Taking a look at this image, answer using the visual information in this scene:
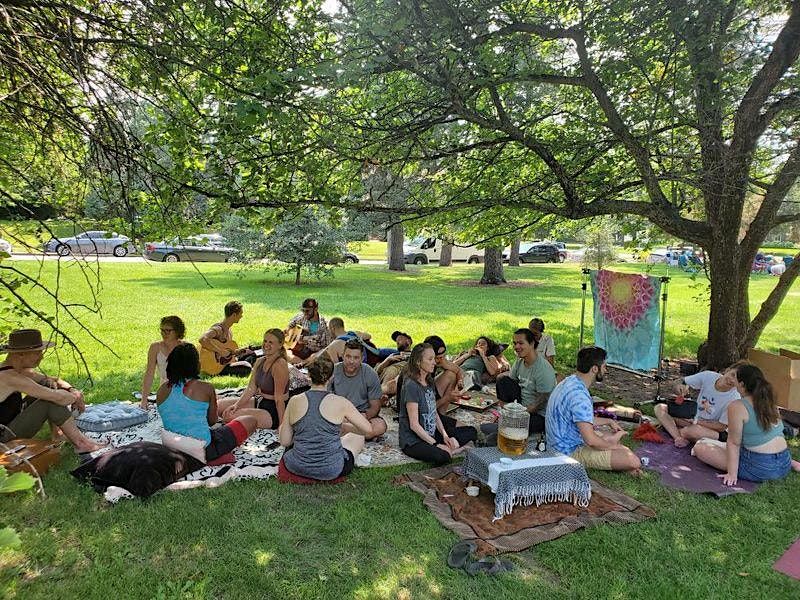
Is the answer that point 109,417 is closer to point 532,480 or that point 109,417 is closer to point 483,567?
point 483,567

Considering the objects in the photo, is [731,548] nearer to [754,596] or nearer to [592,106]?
[754,596]

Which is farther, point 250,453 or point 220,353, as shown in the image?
point 220,353

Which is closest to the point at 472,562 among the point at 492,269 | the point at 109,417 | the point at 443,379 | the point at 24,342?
the point at 443,379

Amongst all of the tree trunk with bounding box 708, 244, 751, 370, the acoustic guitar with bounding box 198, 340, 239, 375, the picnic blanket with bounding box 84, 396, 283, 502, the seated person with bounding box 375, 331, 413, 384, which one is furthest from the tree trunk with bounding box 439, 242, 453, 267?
the picnic blanket with bounding box 84, 396, 283, 502

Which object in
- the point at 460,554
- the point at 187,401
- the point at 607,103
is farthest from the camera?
the point at 607,103

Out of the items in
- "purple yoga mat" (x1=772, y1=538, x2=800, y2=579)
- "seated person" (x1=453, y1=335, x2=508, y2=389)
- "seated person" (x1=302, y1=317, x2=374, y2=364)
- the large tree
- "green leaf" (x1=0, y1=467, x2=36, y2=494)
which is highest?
the large tree

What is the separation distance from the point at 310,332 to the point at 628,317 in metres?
5.26

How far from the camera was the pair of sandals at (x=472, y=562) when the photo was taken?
380 centimetres

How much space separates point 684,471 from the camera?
5574 mm

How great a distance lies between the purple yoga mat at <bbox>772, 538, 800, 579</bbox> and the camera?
3.90 meters

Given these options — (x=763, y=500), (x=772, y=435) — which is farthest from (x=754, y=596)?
(x=772, y=435)

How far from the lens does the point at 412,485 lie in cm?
507

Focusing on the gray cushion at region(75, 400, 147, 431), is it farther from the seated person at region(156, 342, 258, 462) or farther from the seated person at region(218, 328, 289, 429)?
the seated person at region(156, 342, 258, 462)

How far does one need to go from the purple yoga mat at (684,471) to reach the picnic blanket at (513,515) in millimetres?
807
